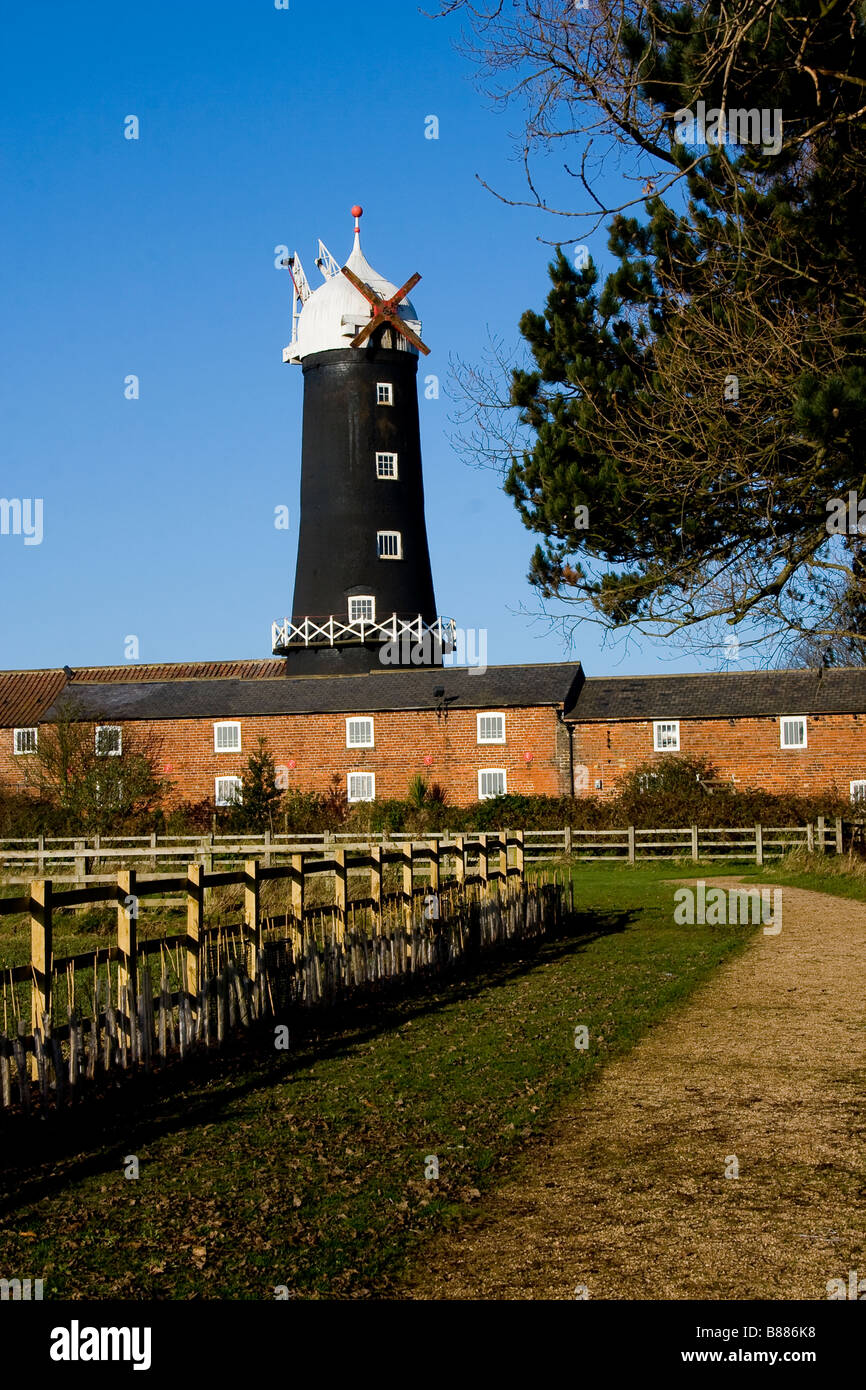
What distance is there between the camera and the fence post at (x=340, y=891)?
12.6 m

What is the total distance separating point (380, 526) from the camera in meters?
46.6

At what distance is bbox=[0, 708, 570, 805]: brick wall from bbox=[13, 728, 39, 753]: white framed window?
13.6 feet

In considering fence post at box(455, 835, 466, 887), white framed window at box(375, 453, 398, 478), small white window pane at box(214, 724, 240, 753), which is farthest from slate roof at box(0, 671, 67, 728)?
fence post at box(455, 835, 466, 887)

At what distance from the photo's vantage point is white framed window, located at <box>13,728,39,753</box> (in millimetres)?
46625

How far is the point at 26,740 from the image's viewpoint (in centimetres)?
4712

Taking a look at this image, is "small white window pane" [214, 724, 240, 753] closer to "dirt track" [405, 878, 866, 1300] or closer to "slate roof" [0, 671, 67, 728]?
"slate roof" [0, 671, 67, 728]

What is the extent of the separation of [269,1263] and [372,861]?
27.3ft

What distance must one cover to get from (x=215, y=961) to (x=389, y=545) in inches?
1469

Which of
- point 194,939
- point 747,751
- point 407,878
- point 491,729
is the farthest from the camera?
point 491,729

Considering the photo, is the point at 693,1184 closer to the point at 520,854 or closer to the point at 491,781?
the point at 520,854

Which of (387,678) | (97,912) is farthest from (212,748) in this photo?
(97,912)
